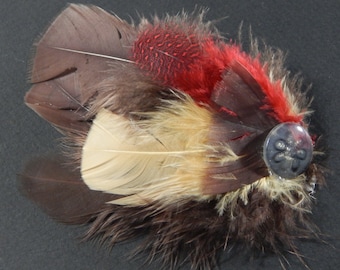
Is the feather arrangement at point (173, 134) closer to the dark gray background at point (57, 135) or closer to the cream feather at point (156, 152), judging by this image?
the cream feather at point (156, 152)

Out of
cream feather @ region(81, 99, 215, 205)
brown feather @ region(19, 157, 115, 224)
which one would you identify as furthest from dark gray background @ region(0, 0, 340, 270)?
cream feather @ region(81, 99, 215, 205)

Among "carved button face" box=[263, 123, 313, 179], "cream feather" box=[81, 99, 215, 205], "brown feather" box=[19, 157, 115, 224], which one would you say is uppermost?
"carved button face" box=[263, 123, 313, 179]

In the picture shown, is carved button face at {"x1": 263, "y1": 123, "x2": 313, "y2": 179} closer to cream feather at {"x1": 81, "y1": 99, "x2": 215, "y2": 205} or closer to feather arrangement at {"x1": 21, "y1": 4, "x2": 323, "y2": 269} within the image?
feather arrangement at {"x1": 21, "y1": 4, "x2": 323, "y2": 269}

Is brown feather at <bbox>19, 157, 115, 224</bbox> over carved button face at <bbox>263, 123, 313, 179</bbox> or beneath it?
beneath

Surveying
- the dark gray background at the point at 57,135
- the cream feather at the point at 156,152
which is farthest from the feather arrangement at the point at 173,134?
the dark gray background at the point at 57,135

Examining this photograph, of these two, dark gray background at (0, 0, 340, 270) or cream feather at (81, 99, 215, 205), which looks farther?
dark gray background at (0, 0, 340, 270)
